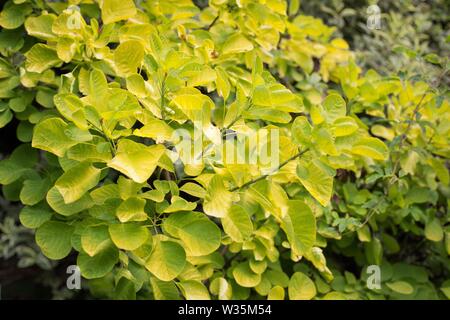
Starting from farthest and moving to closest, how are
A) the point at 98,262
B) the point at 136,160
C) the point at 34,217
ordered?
the point at 34,217 < the point at 98,262 < the point at 136,160

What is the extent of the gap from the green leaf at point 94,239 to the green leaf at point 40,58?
0.49 metres

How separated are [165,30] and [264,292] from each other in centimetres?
84

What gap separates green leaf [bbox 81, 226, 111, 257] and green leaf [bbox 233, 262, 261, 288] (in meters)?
0.48

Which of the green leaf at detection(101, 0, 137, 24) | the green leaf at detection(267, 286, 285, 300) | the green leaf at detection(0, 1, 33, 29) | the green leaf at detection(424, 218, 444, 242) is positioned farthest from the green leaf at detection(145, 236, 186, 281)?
the green leaf at detection(424, 218, 444, 242)

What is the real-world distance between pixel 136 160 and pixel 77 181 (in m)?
0.16

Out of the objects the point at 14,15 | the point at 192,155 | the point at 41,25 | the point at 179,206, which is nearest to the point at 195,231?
the point at 179,206

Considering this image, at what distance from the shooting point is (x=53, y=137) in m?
0.97

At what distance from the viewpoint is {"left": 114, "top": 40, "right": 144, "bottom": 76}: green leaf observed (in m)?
1.08

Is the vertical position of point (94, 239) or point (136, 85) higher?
point (136, 85)

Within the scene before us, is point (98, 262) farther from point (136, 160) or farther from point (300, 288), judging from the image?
point (300, 288)

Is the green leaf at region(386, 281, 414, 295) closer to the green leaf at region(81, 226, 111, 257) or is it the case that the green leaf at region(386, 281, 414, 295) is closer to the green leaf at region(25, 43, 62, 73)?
the green leaf at region(81, 226, 111, 257)

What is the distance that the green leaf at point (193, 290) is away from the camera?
1.18 metres
